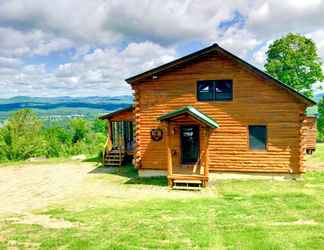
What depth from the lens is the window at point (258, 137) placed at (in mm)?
15125

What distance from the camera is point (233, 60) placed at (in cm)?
1507

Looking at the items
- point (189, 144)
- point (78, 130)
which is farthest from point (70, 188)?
point (78, 130)

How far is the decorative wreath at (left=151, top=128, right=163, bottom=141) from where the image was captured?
16219 mm

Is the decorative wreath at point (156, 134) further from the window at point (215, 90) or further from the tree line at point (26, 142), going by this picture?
the tree line at point (26, 142)

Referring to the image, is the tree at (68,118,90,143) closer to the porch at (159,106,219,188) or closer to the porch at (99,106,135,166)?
the porch at (99,106,135,166)

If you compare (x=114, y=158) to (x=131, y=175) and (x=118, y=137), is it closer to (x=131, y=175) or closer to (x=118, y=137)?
(x=118, y=137)

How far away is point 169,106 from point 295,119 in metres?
5.79

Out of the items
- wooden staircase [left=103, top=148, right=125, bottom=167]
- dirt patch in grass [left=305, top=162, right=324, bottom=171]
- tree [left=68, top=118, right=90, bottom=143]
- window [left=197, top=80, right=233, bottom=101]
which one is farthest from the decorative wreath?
tree [left=68, top=118, right=90, bottom=143]

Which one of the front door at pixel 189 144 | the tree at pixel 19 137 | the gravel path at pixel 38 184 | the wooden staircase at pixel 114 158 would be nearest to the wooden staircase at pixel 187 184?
the front door at pixel 189 144

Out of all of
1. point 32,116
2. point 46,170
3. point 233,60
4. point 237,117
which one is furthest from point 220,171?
point 32,116

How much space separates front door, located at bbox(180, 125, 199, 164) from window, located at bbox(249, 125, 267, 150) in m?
2.50

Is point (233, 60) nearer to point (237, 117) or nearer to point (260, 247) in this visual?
point (237, 117)

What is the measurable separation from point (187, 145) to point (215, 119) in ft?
5.99

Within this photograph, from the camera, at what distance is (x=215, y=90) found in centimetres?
1553
